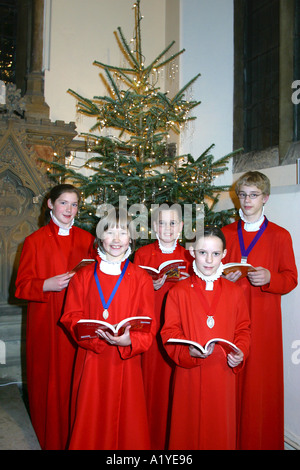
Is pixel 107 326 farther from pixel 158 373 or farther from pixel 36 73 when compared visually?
pixel 36 73

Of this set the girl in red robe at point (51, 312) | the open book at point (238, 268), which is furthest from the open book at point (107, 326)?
the girl in red robe at point (51, 312)

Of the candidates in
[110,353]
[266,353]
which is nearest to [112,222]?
[110,353]

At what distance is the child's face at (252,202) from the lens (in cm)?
313

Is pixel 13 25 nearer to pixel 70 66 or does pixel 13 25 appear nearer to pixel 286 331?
pixel 70 66

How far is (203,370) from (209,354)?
0.52ft

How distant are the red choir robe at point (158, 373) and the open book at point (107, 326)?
946mm

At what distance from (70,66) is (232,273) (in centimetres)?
459

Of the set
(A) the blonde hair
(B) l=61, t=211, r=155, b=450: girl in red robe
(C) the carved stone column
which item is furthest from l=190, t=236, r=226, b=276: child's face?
(C) the carved stone column

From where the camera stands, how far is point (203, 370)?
239cm

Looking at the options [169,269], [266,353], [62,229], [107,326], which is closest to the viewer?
[107,326]

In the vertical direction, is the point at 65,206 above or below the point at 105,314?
above

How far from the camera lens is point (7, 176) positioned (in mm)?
5277

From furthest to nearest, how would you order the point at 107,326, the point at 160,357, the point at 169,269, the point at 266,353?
the point at 160,357, the point at 266,353, the point at 169,269, the point at 107,326

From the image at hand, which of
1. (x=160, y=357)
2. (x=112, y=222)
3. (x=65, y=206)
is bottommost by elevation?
(x=160, y=357)
